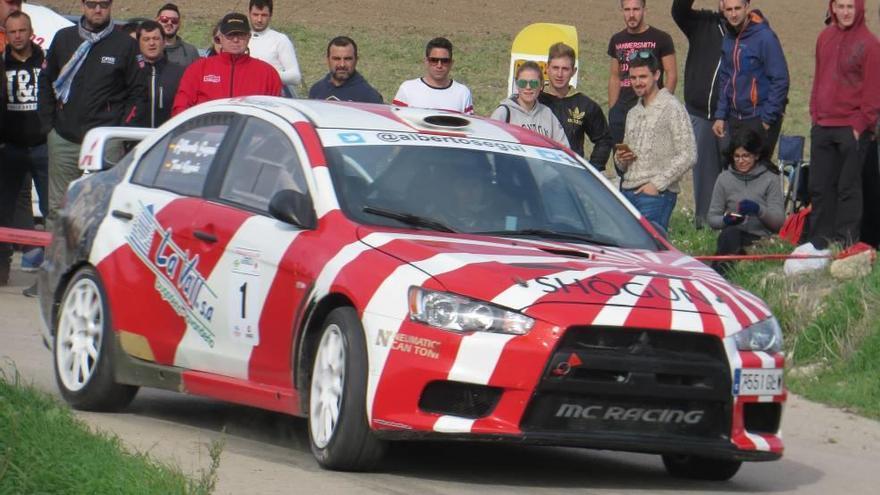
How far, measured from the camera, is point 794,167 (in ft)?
52.7

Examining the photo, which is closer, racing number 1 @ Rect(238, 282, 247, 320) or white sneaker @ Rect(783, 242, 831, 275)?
racing number 1 @ Rect(238, 282, 247, 320)

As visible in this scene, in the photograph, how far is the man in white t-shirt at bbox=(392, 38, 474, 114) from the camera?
14.2 metres

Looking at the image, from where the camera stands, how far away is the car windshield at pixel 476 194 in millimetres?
8688

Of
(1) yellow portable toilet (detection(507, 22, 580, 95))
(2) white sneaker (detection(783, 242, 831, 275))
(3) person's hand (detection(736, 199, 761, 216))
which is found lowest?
(2) white sneaker (detection(783, 242, 831, 275))

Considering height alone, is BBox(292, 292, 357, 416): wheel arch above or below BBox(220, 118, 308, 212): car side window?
below

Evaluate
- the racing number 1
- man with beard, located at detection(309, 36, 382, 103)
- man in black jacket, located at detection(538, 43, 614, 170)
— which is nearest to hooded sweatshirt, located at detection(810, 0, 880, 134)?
man in black jacket, located at detection(538, 43, 614, 170)

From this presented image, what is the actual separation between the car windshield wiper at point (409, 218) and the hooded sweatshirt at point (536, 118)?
4784 mm

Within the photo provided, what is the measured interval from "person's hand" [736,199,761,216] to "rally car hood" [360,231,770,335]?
4.93 m

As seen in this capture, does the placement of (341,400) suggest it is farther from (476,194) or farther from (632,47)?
(632,47)

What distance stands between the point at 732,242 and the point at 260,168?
5.24 metres

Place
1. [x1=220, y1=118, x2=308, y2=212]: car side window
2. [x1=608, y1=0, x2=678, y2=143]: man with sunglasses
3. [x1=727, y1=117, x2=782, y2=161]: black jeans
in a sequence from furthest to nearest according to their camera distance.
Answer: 1. [x1=608, y1=0, x2=678, y2=143]: man with sunglasses
2. [x1=727, y1=117, x2=782, y2=161]: black jeans
3. [x1=220, y1=118, x2=308, y2=212]: car side window

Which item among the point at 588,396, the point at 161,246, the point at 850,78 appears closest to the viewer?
the point at 588,396

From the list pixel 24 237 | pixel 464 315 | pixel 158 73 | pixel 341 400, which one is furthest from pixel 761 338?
pixel 158 73

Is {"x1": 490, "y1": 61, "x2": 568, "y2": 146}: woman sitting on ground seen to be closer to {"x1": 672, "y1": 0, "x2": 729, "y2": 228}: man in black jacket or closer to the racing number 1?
{"x1": 672, "y1": 0, "x2": 729, "y2": 228}: man in black jacket
